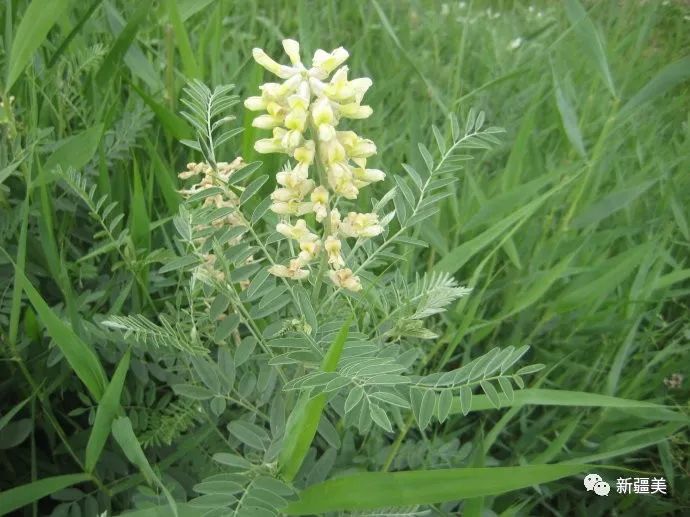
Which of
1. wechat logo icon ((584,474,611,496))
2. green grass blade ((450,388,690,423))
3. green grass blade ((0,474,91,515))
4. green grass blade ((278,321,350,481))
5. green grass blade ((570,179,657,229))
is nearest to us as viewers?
green grass blade ((278,321,350,481))

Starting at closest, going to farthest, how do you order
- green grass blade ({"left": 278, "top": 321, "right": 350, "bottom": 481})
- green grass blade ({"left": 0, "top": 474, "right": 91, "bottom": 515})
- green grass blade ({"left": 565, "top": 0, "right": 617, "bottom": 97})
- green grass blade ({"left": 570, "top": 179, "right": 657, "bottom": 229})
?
green grass blade ({"left": 278, "top": 321, "right": 350, "bottom": 481})
green grass blade ({"left": 0, "top": 474, "right": 91, "bottom": 515})
green grass blade ({"left": 565, "top": 0, "right": 617, "bottom": 97})
green grass blade ({"left": 570, "top": 179, "right": 657, "bottom": 229})

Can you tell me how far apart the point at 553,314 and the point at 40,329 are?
0.98m

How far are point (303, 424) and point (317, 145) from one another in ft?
1.07

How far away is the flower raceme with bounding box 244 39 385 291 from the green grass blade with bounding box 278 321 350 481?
12cm

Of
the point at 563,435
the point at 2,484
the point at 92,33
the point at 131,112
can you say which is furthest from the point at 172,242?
the point at 563,435

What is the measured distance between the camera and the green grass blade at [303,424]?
2.87ft

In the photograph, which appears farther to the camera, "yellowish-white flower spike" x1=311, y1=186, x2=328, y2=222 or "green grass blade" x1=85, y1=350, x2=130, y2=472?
"green grass blade" x1=85, y1=350, x2=130, y2=472

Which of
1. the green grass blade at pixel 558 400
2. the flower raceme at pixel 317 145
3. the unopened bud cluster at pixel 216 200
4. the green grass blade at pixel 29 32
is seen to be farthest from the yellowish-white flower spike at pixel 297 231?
the green grass blade at pixel 29 32

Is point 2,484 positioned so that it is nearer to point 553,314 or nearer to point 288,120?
point 288,120

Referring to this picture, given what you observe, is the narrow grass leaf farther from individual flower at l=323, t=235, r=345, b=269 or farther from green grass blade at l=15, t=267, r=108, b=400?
individual flower at l=323, t=235, r=345, b=269

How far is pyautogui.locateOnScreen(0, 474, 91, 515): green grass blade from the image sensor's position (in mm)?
983

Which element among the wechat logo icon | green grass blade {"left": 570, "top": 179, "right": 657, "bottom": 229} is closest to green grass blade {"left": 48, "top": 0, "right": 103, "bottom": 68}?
green grass blade {"left": 570, "top": 179, "right": 657, "bottom": 229}

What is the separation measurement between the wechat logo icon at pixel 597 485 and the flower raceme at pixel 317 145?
719 mm

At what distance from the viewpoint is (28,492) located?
39.5 inches
